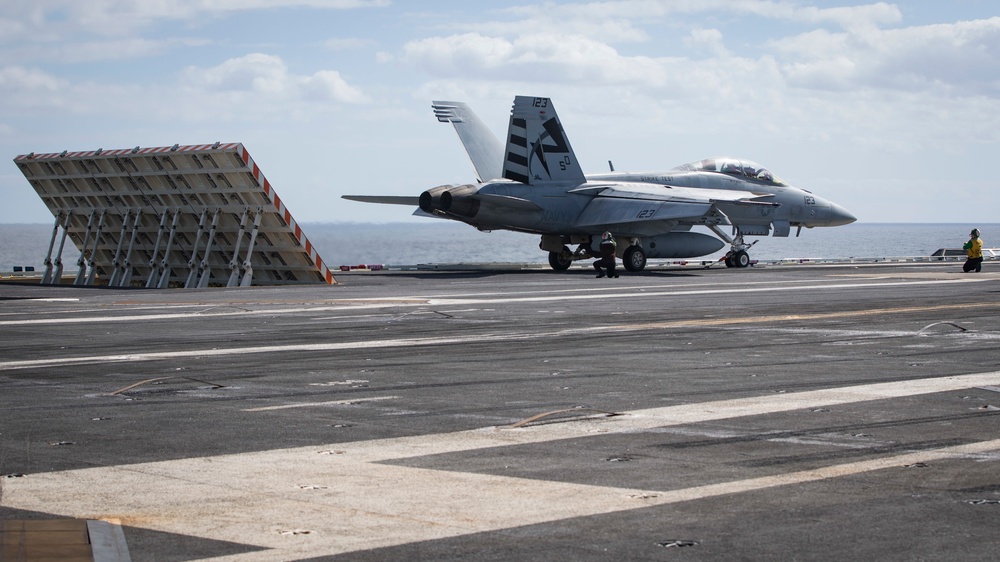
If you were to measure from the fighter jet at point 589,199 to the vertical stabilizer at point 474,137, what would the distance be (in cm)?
4

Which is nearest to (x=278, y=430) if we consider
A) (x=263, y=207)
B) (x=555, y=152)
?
(x=263, y=207)

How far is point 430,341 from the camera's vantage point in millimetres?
18188

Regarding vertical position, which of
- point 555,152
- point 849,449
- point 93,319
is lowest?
point 93,319

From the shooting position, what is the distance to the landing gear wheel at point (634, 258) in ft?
144

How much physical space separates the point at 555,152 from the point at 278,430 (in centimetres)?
3329

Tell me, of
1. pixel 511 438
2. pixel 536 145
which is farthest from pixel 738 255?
pixel 511 438

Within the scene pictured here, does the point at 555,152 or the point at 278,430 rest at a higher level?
the point at 555,152

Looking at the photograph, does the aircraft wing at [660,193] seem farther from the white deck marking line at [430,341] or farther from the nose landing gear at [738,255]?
the white deck marking line at [430,341]

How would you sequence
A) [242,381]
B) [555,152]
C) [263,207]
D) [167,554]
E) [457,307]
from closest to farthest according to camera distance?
[167,554]
[242,381]
[457,307]
[263,207]
[555,152]

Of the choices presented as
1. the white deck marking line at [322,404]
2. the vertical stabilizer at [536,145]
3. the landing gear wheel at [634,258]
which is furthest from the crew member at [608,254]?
the white deck marking line at [322,404]

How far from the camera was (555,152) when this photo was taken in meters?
42.7

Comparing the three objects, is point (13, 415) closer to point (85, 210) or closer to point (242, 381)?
point (242, 381)

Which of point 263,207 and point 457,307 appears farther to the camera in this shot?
point 263,207

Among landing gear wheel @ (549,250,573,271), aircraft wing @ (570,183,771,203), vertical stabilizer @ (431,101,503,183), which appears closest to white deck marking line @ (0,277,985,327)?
aircraft wing @ (570,183,771,203)
